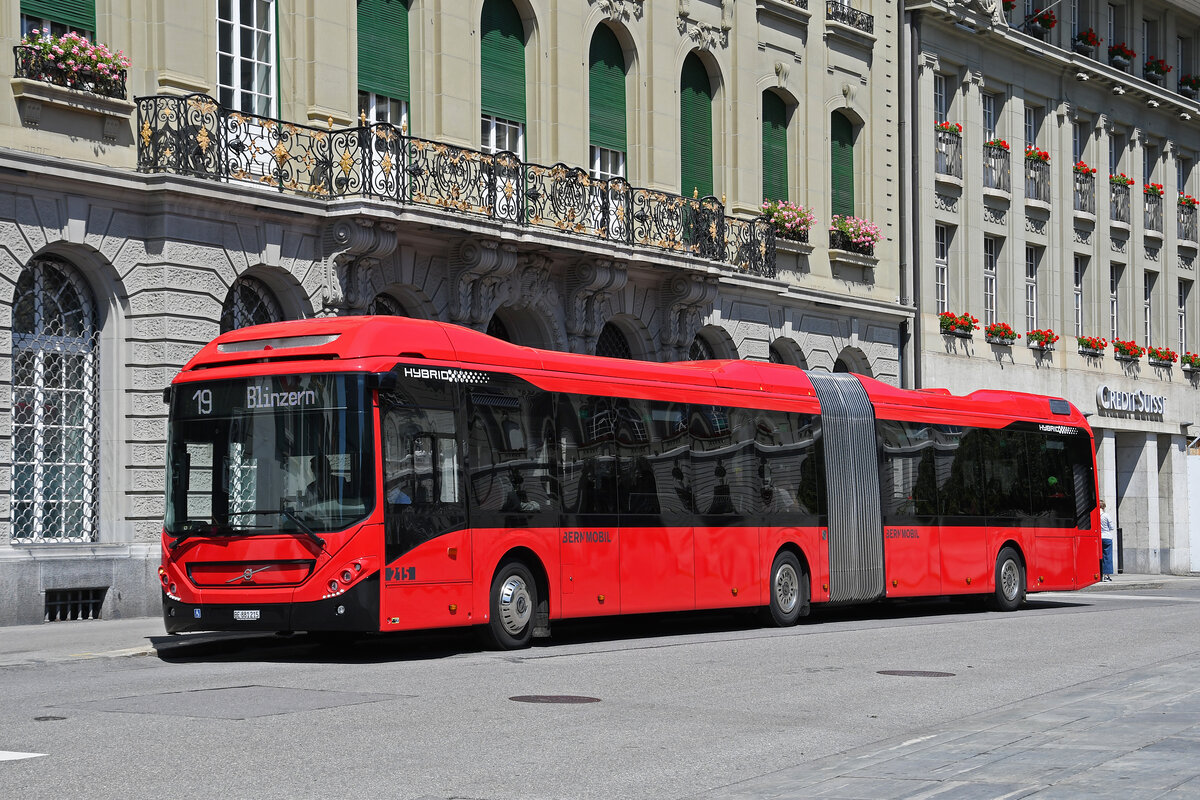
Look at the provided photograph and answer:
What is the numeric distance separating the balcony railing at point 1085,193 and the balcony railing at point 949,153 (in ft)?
19.6

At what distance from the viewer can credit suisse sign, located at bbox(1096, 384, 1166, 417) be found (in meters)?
43.4

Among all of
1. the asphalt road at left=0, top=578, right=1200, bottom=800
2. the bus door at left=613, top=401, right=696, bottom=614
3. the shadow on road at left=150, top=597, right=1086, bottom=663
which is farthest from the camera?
the bus door at left=613, top=401, right=696, bottom=614

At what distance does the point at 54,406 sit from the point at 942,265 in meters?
22.9

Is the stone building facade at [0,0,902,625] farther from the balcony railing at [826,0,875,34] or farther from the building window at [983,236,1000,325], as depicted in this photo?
the building window at [983,236,1000,325]

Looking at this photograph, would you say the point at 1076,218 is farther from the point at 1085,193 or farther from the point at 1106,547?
the point at 1106,547

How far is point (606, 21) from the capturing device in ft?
96.5

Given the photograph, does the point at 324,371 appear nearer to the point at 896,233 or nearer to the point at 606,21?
the point at 606,21

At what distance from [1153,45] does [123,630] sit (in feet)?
119

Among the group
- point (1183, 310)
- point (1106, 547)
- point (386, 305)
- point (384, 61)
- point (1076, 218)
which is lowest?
point (1106, 547)

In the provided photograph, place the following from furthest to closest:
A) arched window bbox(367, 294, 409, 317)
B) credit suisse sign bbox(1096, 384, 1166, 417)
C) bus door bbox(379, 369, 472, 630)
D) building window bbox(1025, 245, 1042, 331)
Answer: credit suisse sign bbox(1096, 384, 1166, 417) → building window bbox(1025, 245, 1042, 331) → arched window bbox(367, 294, 409, 317) → bus door bbox(379, 369, 472, 630)

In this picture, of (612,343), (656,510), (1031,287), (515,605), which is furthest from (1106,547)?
(515,605)

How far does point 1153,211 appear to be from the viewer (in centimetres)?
4672

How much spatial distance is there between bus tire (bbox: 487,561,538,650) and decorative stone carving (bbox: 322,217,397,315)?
24.0 feet

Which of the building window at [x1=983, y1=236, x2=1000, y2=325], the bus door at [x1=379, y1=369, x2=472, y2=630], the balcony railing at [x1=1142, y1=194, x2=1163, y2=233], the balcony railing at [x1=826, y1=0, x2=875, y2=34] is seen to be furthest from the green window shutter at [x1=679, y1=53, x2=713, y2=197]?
the balcony railing at [x1=1142, y1=194, x2=1163, y2=233]
